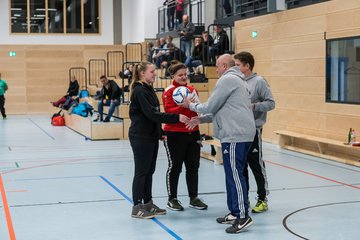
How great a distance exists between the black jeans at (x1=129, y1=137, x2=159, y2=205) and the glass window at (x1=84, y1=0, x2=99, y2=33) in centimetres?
2034

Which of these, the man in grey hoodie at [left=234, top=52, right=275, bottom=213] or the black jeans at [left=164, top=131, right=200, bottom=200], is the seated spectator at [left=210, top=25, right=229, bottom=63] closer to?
the man in grey hoodie at [left=234, top=52, right=275, bottom=213]

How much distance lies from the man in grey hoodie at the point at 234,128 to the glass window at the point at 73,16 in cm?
2090

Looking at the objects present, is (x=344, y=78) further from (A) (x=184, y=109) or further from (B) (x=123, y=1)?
(B) (x=123, y=1)

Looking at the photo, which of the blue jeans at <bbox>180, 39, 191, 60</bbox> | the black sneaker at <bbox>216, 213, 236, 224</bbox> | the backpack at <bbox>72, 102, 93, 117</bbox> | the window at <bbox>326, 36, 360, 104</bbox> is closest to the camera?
the black sneaker at <bbox>216, 213, 236, 224</bbox>

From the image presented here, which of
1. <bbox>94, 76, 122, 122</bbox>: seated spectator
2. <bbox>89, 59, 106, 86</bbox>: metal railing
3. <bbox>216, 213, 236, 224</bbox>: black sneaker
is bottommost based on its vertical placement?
<bbox>216, 213, 236, 224</bbox>: black sneaker

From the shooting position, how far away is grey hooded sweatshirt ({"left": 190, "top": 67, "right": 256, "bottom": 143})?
227 inches

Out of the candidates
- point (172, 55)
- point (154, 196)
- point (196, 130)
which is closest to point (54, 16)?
point (172, 55)

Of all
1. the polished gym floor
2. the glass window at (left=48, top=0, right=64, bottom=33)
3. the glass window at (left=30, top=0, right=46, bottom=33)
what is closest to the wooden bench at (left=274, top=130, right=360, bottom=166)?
the polished gym floor

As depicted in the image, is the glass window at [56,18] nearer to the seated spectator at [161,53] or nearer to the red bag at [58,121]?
the red bag at [58,121]

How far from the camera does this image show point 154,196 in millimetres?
7738

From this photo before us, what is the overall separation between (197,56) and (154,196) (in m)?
9.79

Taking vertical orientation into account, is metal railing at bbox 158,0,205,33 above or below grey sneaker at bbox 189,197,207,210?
above

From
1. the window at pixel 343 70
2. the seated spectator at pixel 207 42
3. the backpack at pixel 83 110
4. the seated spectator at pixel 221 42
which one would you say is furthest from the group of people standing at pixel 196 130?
the backpack at pixel 83 110

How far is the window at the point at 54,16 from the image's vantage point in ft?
83.2
